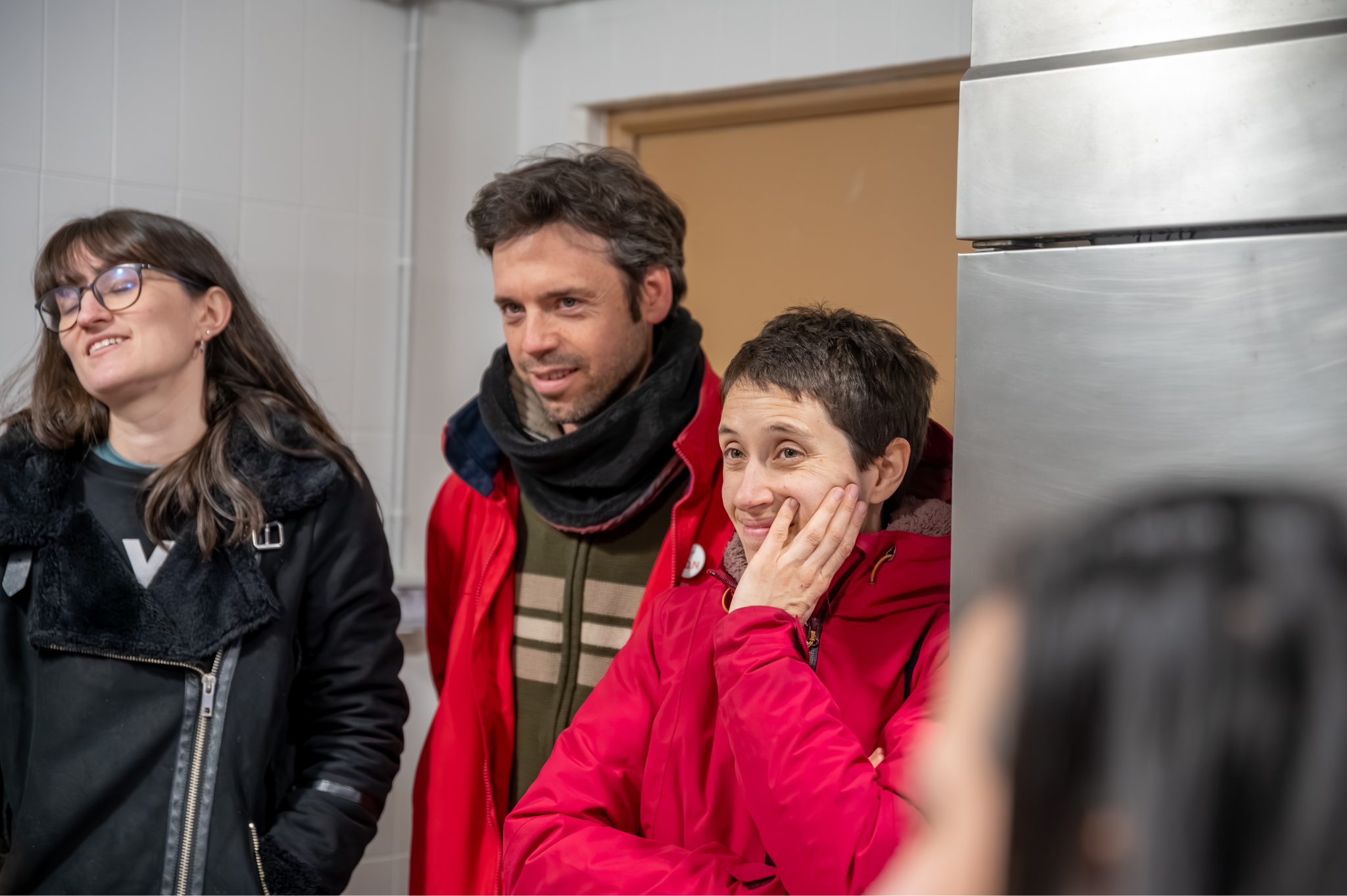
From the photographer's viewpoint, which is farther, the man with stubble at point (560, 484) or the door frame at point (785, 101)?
the door frame at point (785, 101)

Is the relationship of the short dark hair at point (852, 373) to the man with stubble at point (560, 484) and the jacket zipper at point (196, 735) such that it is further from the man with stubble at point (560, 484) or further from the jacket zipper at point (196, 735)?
the jacket zipper at point (196, 735)

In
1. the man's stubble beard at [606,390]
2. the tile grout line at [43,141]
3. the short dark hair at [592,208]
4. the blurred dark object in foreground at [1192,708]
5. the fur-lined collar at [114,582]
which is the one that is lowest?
the fur-lined collar at [114,582]

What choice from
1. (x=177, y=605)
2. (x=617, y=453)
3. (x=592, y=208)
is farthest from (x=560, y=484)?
(x=177, y=605)

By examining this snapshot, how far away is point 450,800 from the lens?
73.9 inches

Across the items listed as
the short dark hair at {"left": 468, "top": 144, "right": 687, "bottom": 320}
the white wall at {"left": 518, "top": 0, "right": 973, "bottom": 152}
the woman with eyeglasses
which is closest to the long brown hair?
the woman with eyeglasses

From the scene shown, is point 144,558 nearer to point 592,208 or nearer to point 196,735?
point 196,735

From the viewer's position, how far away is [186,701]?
1671 millimetres

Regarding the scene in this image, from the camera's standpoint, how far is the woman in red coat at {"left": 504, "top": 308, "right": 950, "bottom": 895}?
1.09 metres

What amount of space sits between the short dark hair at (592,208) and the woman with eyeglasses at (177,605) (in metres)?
0.48

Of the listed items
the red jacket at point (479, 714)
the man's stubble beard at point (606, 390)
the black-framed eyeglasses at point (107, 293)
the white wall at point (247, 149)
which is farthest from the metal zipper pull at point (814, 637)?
the white wall at point (247, 149)

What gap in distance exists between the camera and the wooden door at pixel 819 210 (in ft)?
8.59

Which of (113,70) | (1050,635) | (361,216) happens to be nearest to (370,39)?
(361,216)

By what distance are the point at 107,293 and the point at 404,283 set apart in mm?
1329

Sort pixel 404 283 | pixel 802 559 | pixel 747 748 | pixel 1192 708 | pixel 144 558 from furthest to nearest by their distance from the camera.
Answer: pixel 404 283, pixel 144 558, pixel 802 559, pixel 747 748, pixel 1192 708
